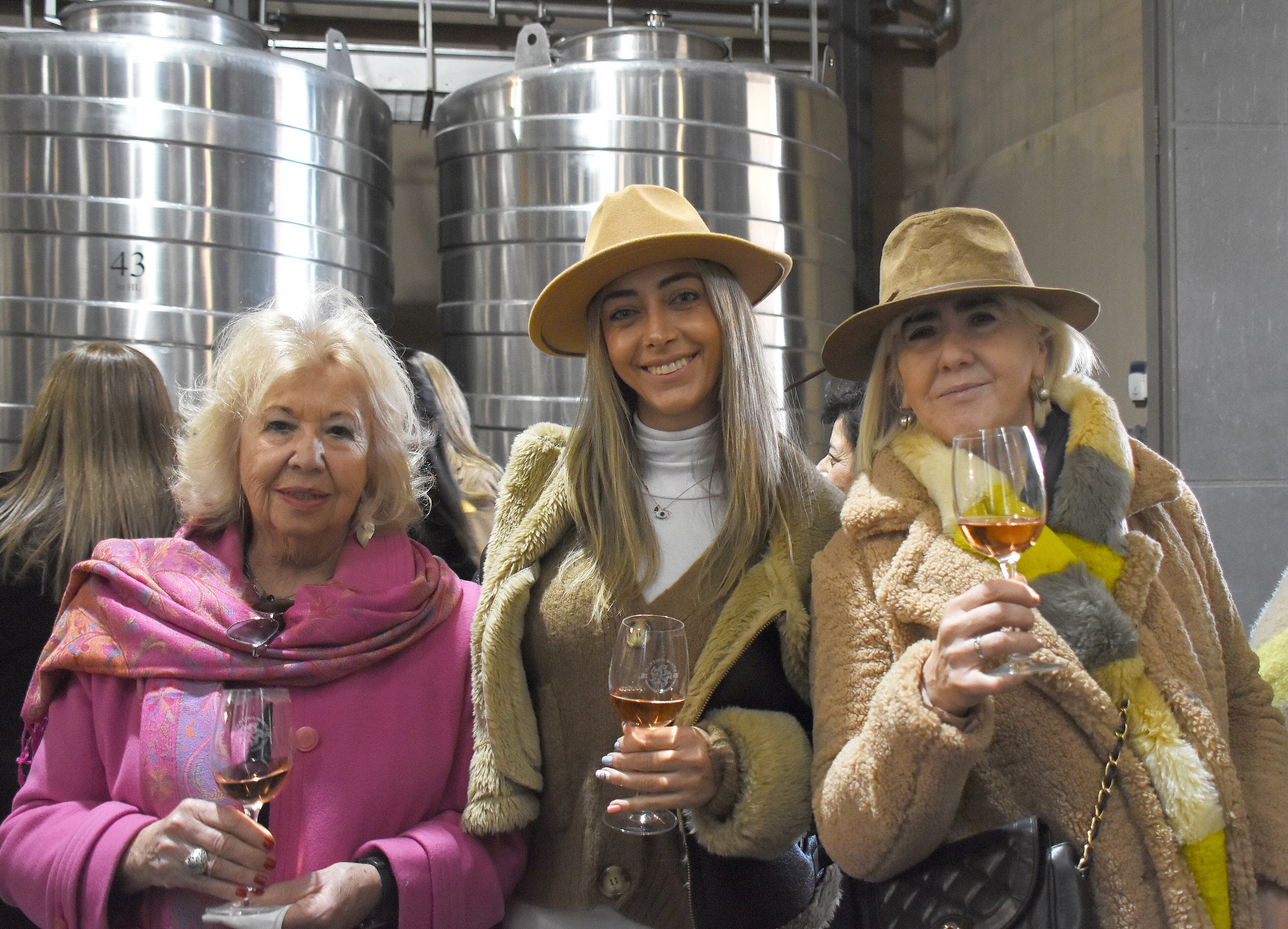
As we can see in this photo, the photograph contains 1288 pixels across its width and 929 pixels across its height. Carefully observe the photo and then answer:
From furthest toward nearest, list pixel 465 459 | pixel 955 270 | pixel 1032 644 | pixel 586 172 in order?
pixel 586 172, pixel 465 459, pixel 955 270, pixel 1032 644

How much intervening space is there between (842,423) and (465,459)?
53.9 inches

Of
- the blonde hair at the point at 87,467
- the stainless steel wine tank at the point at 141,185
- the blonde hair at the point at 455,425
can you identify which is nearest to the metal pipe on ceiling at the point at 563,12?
the stainless steel wine tank at the point at 141,185

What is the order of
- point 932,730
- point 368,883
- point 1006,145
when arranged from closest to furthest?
point 932,730
point 368,883
point 1006,145

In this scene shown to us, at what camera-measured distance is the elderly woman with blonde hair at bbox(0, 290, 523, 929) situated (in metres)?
1.63

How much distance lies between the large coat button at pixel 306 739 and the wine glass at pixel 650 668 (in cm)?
56

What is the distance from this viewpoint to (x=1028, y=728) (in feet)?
4.94

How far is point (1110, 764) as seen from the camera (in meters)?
1.48

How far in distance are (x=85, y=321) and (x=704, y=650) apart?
11.5 ft

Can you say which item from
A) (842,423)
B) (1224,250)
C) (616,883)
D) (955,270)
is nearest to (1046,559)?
(955,270)

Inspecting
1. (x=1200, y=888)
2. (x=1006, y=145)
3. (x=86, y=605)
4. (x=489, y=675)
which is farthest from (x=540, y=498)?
(x=1006, y=145)

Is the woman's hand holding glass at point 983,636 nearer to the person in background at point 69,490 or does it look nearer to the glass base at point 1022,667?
the glass base at point 1022,667

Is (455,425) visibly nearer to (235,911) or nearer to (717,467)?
(717,467)

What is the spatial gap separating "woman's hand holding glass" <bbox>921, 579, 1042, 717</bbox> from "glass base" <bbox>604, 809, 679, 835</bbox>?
486 mm

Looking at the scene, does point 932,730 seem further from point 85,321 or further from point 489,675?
point 85,321
